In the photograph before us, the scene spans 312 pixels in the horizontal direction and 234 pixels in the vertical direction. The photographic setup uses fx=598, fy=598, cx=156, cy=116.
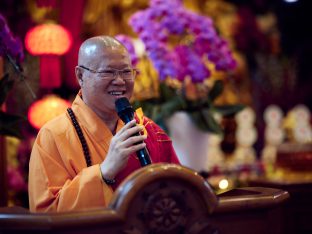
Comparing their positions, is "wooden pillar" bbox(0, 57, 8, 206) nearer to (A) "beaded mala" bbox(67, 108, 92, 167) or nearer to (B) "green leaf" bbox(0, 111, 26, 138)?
(B) "green leaf" bbox(0, 111, 26, 138)

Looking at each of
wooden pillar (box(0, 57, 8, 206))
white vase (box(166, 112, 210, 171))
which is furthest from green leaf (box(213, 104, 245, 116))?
wooden pillar (box(0, 57, 8, 206))

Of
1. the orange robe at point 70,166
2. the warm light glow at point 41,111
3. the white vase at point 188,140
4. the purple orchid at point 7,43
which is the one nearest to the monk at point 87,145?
the orange robe at point 70,166

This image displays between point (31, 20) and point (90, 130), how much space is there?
217 cm

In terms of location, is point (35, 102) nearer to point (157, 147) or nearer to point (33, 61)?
point (33, 61)

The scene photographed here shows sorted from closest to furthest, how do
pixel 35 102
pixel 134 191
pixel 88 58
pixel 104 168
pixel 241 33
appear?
pixel 134 191
pixel 104 168
pixel 88 58
pixel 35 102
pixel 241 33

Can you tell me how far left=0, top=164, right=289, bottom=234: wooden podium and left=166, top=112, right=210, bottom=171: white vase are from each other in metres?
1.67

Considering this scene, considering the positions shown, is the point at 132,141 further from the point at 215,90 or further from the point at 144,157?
the point at 215,90

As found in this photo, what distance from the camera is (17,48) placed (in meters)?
2.32

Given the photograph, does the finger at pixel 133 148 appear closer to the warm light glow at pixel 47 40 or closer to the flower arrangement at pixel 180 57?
the flower arrangement at pixel 180 57

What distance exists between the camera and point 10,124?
2527mm

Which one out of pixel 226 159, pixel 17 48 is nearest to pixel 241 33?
pixel 226 159

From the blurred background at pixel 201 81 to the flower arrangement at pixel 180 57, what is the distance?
0.04ft

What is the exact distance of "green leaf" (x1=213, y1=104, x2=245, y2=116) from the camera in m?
3.41

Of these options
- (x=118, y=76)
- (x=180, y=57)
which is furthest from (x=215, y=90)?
(x=118, y=76)
